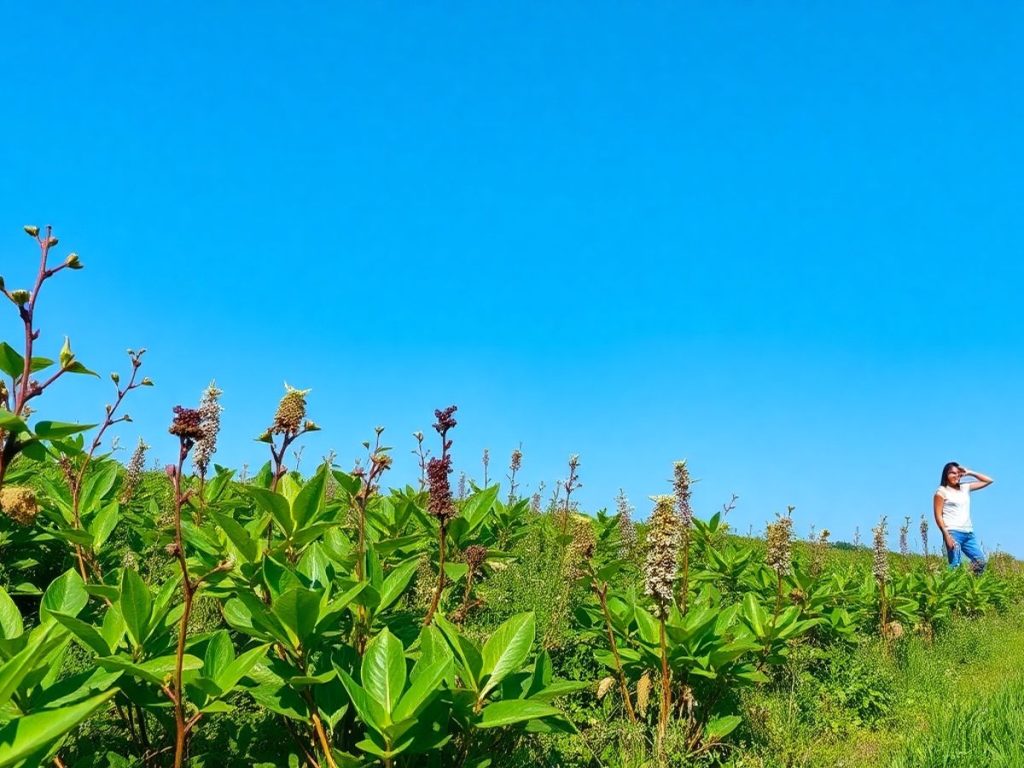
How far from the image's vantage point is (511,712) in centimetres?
280

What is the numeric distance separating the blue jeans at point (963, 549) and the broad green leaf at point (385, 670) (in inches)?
642

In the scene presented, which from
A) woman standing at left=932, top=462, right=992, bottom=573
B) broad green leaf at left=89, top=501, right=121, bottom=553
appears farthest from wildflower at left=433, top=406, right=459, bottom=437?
woman standing at left=932, top=462, right=992, bottom=573

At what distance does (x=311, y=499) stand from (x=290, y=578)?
0.57 m

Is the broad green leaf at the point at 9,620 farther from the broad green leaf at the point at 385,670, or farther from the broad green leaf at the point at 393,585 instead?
the broad green leaf at the point at 393,585

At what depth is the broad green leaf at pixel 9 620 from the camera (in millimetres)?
2615

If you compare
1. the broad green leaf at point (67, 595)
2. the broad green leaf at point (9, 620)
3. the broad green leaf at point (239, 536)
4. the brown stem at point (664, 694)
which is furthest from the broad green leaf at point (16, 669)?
the brown stem at point (664, 694)

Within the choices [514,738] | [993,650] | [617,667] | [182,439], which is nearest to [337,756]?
[514,738]

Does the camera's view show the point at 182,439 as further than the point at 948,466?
No

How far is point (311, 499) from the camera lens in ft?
11.6

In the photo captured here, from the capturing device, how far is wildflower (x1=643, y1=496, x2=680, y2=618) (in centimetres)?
405

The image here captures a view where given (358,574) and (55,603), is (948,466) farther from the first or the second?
(55,603)

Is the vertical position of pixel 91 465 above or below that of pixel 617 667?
above

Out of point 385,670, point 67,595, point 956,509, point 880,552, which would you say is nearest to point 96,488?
point 67,595

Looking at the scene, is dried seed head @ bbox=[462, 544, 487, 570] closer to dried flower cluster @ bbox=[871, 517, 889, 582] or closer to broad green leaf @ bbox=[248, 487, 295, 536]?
broad green leaf @ bbox=[248, 487, 295, 536]
